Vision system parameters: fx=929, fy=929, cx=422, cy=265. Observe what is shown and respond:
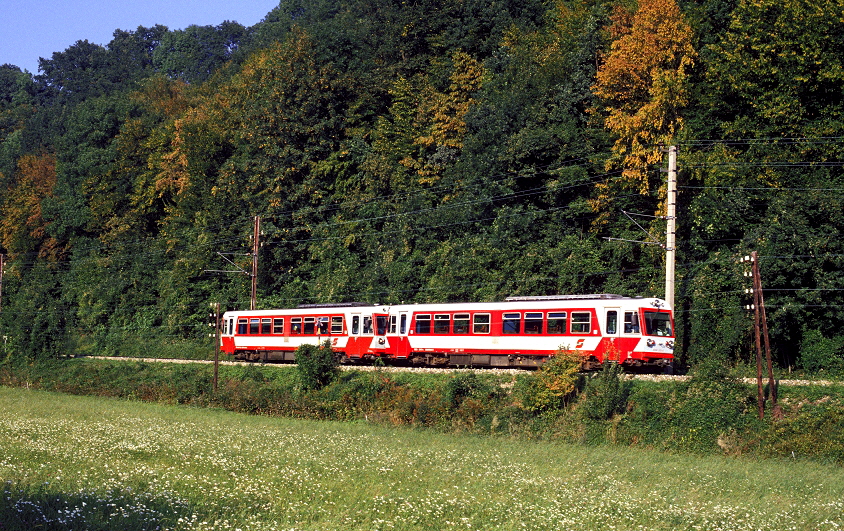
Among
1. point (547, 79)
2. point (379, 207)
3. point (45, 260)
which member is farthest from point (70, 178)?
point (547, 79)

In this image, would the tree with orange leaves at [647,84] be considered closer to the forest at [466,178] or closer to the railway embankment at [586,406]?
the forest at [466,178]

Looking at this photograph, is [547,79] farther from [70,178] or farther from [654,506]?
[70,178]

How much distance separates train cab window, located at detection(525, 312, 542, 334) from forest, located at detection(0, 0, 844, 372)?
268 inches

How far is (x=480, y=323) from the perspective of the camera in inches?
1599

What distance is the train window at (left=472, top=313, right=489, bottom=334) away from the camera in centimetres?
4034

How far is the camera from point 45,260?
9438 cm

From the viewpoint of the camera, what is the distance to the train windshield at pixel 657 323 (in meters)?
35.8

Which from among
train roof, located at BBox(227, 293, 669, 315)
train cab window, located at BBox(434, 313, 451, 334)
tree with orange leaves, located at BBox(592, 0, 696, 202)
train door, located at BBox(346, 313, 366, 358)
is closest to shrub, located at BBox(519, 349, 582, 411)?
train roof, located at BBox(227, 293, 669, 315)

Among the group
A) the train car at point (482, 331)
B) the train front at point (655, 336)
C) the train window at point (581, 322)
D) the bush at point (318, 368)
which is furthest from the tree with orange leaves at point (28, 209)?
the train front at point (655, 336)

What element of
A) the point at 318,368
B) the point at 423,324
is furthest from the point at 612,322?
the point at 318,368

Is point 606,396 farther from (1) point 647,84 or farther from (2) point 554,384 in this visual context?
(1) point 647,84

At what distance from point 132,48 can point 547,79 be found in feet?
402

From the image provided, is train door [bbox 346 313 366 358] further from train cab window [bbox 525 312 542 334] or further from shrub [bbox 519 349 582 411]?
shrub [bbox 519 349 582 411]

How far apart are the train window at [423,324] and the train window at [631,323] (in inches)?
413
